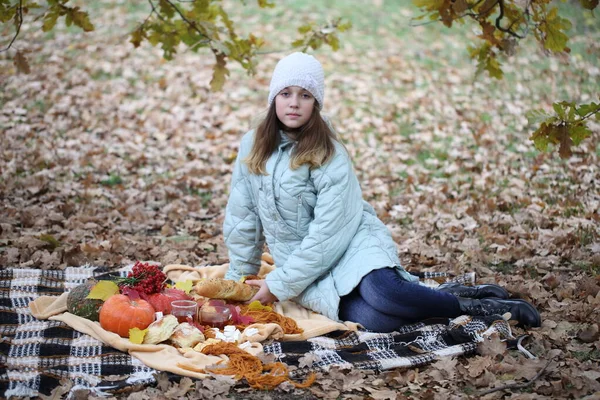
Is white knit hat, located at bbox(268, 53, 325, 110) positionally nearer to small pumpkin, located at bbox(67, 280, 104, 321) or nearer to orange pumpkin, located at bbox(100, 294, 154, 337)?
orange pumpkin, located at bbox(100, 294, 154, 337)

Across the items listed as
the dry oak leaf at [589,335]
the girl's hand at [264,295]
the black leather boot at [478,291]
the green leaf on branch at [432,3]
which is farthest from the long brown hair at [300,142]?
the dry oak leaf at [589,335]

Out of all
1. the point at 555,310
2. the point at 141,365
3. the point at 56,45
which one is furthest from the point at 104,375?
the point at 56,45

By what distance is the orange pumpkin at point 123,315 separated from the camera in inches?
134

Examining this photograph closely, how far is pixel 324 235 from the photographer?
12.2 feet

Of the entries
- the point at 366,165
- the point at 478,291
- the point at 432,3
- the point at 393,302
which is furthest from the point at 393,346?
the point at 366,165

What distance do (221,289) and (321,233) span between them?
701 millimetres

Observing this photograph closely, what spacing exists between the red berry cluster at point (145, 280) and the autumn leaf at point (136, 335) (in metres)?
0.29

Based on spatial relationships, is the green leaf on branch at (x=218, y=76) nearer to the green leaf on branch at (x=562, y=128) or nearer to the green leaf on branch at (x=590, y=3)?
the green leaf on branch at (x=562, y=128)

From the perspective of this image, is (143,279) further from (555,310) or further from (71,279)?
(555,310)

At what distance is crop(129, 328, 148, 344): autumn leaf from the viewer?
3326mm

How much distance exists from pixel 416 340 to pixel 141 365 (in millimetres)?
1483

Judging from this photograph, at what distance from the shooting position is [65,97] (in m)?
9.12

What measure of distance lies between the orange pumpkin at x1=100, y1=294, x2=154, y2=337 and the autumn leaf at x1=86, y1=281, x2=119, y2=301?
0.30ft

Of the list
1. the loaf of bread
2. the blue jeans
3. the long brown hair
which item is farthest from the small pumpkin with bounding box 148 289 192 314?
the blue jeans
